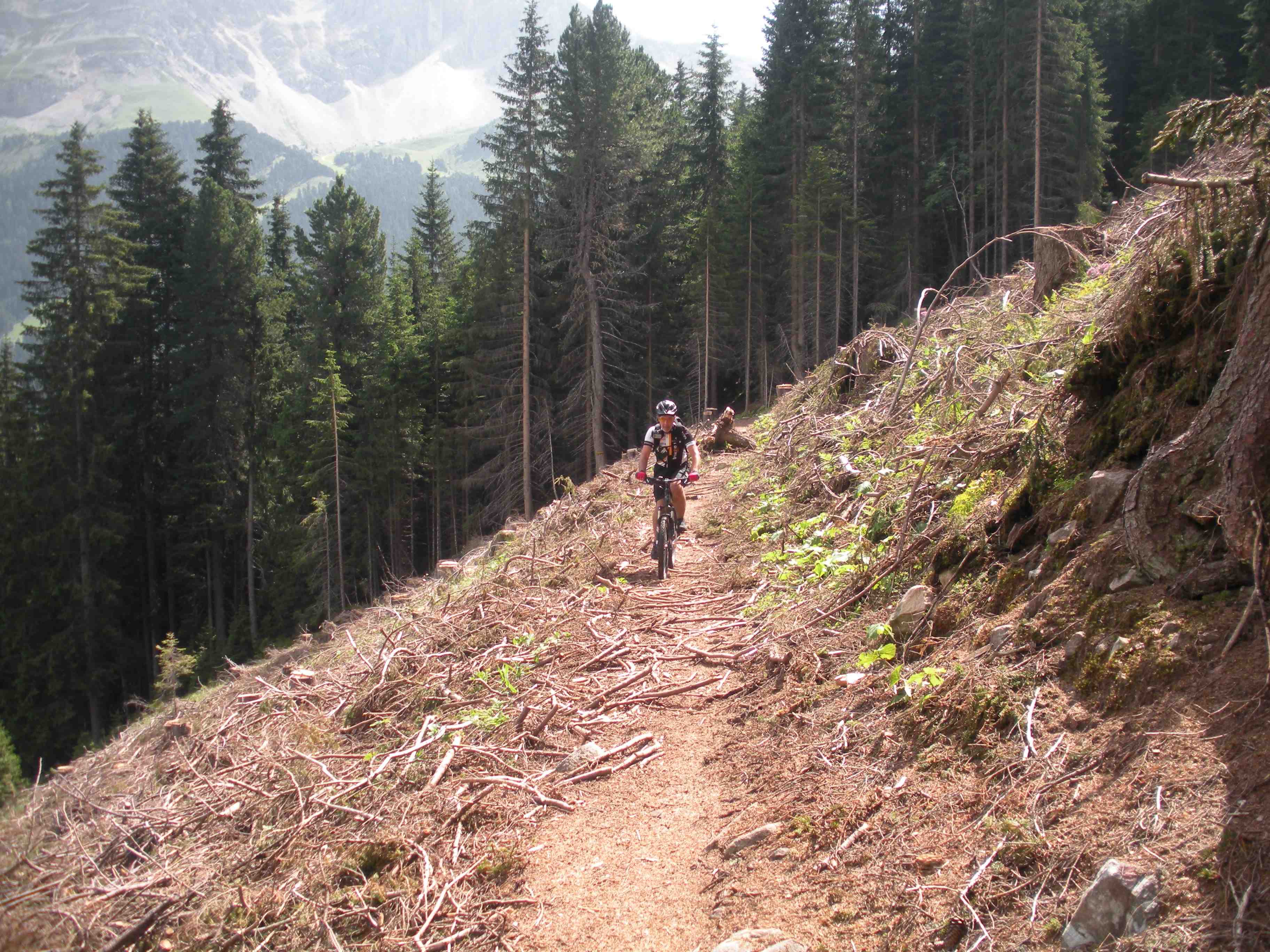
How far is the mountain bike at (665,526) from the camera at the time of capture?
875 cm

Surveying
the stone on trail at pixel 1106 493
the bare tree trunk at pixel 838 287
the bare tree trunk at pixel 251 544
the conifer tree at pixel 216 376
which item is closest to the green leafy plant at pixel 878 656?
the stone on trail at pixel 1106 493

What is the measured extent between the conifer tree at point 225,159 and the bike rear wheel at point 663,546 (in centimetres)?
4260

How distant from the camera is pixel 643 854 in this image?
414cm

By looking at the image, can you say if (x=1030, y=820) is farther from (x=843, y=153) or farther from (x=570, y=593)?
(x=843, y=153)

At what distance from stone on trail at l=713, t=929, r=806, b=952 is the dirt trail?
0.17m

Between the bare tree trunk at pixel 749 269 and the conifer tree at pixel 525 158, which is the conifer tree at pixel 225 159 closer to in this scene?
the conifer tree at pixel 525 158

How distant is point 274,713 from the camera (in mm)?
7117

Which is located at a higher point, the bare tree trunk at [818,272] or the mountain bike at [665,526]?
the bare tree trunk at [818,272]

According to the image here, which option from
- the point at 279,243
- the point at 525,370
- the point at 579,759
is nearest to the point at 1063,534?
the point at 579,759

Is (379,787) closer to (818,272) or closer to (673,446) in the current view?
(673,446)

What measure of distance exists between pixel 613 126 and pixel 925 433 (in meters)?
27.1

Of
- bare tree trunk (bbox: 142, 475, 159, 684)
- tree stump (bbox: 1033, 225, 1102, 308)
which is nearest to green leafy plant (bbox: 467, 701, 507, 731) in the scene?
tree stump (bbox: 1033, 225, 1102, 308)

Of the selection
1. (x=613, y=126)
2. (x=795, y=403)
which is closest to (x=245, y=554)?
(x=613, y=126)

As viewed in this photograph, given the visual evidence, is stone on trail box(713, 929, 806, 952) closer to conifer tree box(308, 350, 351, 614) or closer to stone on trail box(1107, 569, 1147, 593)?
stone on trail box(1107, 569, 1147, 593)
